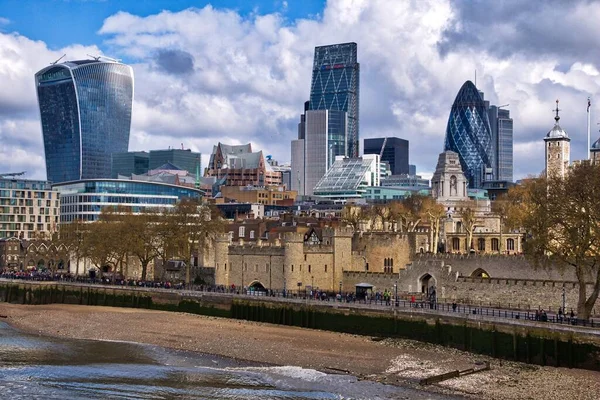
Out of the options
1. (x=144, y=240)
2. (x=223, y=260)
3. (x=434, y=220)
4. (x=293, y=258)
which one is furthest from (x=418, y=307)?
(x=434, y=220)

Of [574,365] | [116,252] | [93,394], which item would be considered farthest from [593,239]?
[116,252]

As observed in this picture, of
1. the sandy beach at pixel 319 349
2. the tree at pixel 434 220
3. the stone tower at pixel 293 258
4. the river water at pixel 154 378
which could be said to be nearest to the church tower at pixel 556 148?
the tree at pixel 434 220

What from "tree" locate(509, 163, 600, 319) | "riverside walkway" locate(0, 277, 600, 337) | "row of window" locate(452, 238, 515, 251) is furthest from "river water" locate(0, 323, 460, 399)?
"row of window" locate(452, 238, 515, 251)

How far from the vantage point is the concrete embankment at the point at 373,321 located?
5628 cm

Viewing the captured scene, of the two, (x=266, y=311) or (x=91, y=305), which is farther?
(x=91, y=305)

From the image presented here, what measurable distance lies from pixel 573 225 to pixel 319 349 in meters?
21.6

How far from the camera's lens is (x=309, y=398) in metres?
49.4

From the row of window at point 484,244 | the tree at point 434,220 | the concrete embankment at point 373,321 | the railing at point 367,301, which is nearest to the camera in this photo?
the concrete embankment at point 373,321

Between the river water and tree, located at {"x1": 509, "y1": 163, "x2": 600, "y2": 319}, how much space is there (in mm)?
20228

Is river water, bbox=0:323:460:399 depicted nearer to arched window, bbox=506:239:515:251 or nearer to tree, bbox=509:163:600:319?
tree, bbox=509:163:600:319

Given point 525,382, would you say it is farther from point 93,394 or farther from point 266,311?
point 266,311

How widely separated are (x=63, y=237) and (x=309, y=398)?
298ft

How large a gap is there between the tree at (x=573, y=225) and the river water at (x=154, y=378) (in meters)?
20.2

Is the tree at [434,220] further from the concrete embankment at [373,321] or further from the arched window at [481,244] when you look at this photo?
the concrete embankment at [373,321]
